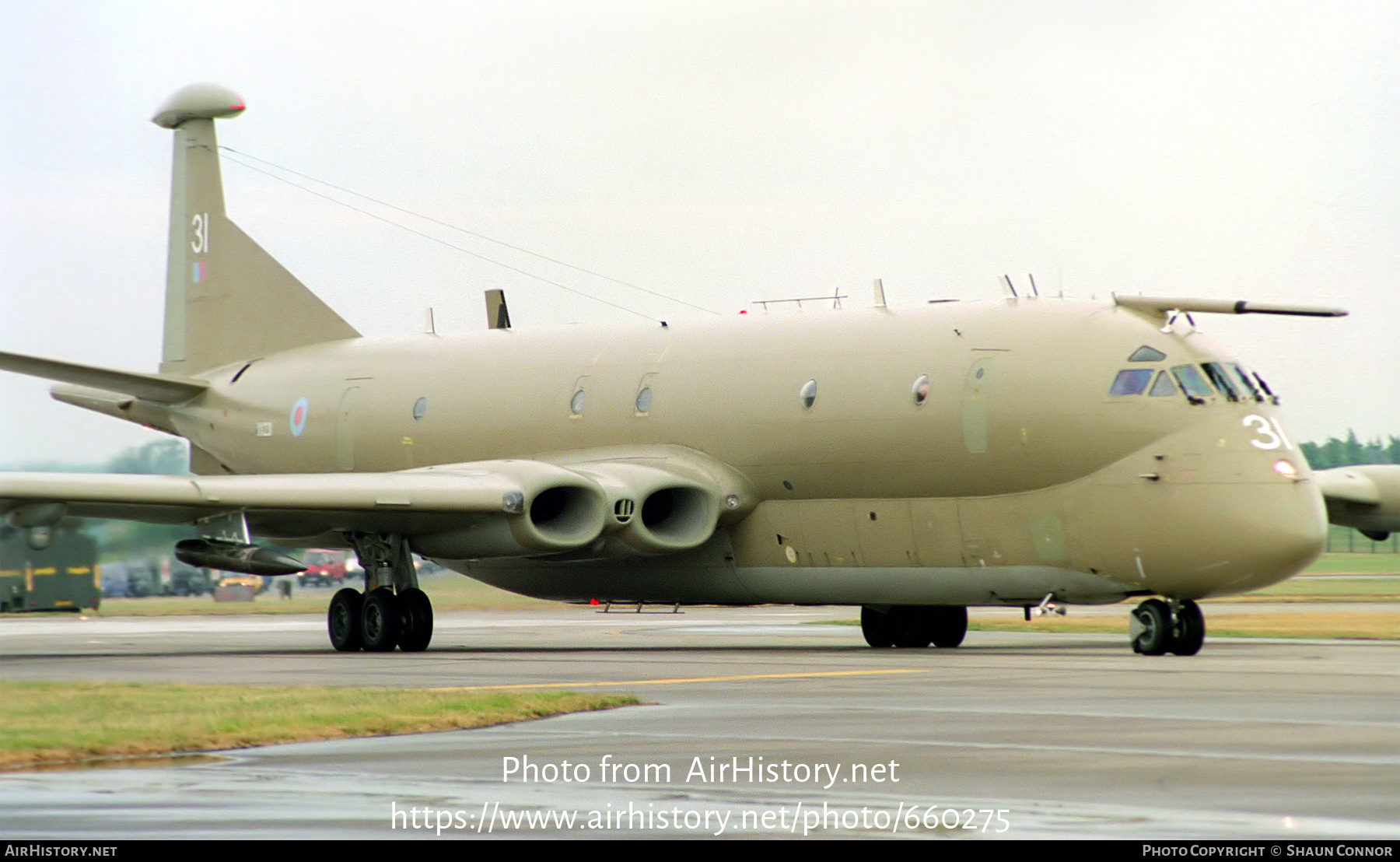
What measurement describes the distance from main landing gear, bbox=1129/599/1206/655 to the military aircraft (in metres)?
0.03

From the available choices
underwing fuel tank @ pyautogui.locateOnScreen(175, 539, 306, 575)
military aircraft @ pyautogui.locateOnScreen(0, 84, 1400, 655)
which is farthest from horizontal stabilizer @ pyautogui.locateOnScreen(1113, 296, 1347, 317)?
underwing fuel tank @ pyautogui.locateOnScreen(175, 539, 306, 575)

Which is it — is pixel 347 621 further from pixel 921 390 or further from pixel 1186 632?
pixel 1186 632

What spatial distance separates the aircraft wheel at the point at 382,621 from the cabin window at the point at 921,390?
6291 millimetres

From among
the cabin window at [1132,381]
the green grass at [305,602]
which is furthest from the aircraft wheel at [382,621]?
the cabin window at [1132,381]

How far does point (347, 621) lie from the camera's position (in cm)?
2262

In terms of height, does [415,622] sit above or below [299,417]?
below

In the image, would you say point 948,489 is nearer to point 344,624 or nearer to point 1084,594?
point 1084,594

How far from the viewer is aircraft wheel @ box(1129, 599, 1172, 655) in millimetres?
19172

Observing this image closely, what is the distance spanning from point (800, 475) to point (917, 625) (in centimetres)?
252

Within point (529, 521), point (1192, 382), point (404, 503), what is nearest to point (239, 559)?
point (404, 503)

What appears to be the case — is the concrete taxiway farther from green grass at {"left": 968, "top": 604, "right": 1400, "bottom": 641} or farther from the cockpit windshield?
green grass at {"left": 968, "top": 604, "right": 1400, "bottom": 641}

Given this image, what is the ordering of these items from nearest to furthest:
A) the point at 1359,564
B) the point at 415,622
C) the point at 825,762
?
the point at 825,762
the point at 415,622
the point at 1359,564

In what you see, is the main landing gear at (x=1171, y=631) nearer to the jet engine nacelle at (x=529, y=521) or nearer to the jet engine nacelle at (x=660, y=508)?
the jet engine nacelle at (x=660, y=508)

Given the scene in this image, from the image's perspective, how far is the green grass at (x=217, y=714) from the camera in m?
10.3
